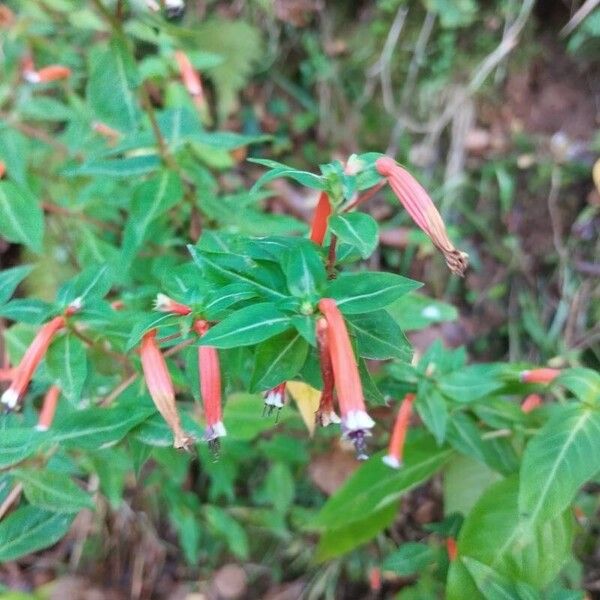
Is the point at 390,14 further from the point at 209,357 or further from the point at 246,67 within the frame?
the point at 209,357

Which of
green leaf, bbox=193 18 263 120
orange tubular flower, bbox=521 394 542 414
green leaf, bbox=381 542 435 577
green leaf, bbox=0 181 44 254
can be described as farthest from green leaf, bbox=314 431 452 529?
green leaf, bbox=193 18 263 120

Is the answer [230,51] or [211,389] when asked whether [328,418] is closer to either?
[211,389]

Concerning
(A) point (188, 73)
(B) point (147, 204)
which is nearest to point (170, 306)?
(B) point (147, 204)

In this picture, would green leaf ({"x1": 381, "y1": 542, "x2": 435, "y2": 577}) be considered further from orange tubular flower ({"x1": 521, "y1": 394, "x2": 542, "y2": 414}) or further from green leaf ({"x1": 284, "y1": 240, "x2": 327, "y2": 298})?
green leaf ({"x1": 284, "y1": 240, "x2": 327, "y2": 298})

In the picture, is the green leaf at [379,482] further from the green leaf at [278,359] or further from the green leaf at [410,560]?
the green leaf at [278,359]

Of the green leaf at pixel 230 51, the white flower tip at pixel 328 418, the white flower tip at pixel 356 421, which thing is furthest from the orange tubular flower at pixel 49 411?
the green leaf at pixel 230 51

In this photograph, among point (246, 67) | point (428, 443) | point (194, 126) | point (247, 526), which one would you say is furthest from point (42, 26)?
point (247, 526)
